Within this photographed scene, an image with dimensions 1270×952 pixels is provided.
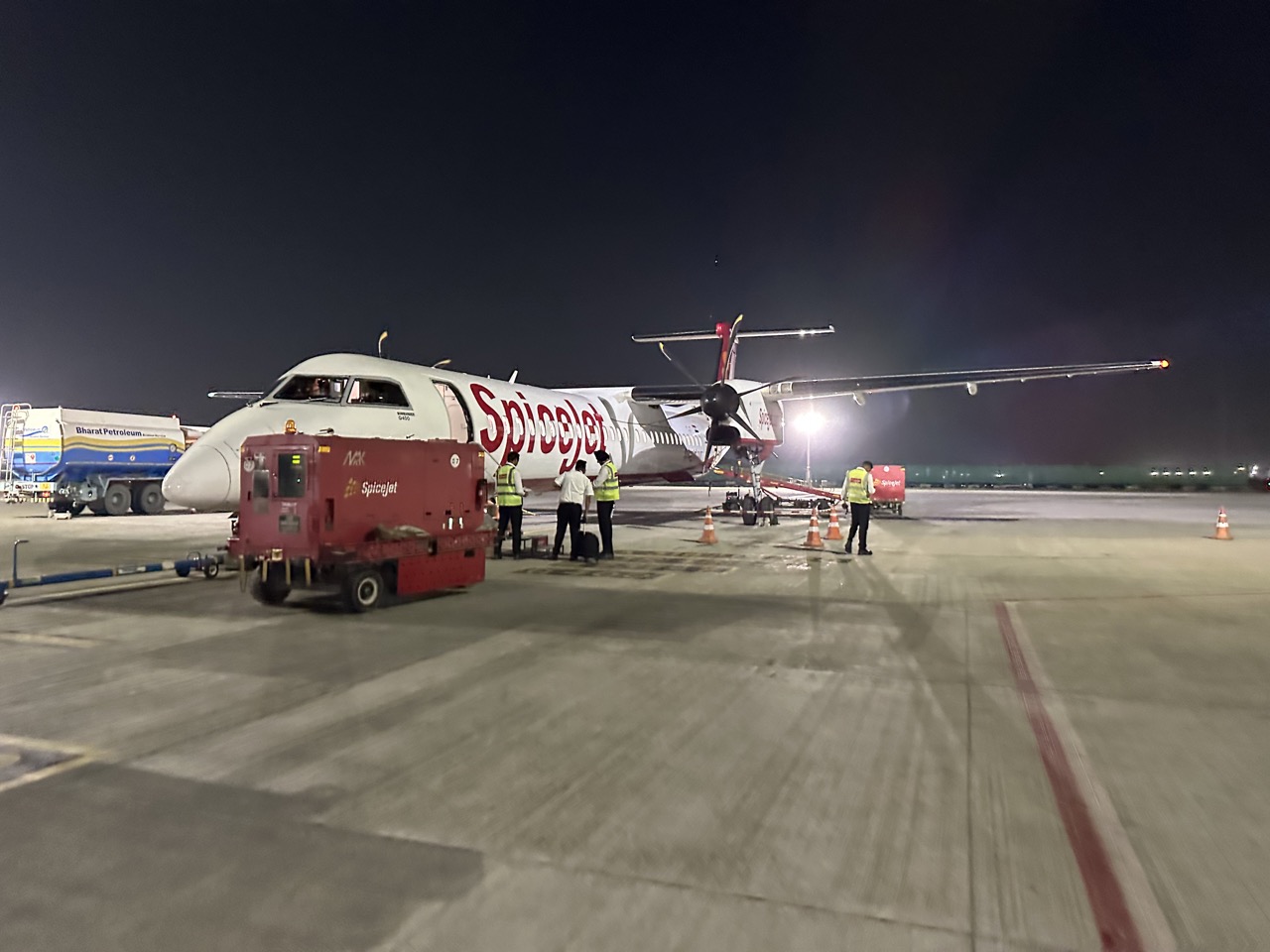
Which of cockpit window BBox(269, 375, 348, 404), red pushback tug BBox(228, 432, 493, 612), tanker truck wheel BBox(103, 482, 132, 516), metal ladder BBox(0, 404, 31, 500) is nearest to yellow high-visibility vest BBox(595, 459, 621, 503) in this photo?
red pushback tug BBox(228, 432, 493, 612)

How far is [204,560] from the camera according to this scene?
1084cm

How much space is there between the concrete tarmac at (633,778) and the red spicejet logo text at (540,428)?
23.3 feet

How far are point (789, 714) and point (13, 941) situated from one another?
3957 mm

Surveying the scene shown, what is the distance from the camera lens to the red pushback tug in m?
8.13

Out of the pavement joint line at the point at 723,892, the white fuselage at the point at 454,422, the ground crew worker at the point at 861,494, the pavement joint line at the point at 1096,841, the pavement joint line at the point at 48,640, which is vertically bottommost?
the pavement joint line at the point at 1096,841

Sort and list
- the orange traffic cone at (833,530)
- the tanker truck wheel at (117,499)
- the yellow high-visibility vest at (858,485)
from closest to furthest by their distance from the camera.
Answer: the yellow high-visibility vest at (858,485), the orange traffic cone at (833,530), the tanker truck wheel at (117,499)

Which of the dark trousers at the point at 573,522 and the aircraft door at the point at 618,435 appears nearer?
the dark trousers at the point at 573,522

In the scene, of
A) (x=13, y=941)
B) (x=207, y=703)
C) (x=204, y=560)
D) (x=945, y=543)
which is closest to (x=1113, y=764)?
(x=13, y=941)

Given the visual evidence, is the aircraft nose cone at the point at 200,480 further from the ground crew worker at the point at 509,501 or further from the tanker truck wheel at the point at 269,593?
the ground crew worker at the point at 509,501

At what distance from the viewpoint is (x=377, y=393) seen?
41.0 ft

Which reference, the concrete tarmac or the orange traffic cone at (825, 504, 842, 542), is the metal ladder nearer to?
the concrete tarmac

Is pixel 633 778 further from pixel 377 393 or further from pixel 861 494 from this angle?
pixel 861 494

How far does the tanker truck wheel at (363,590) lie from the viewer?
832 centimetres

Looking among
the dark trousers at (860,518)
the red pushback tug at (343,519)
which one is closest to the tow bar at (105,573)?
the red pushback tug at (343,519)
